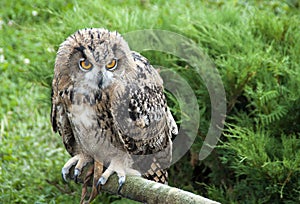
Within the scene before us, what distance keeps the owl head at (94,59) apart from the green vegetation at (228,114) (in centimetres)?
111

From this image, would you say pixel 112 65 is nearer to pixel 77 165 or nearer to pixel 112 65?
pixel 112 65

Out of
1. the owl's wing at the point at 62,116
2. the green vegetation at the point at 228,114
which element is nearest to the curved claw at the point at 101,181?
the owl's wing at the point at 62,116

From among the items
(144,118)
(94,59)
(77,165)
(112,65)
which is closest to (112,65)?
(112,65)

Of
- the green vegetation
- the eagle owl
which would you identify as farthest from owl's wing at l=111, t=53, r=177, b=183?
the green vegetation

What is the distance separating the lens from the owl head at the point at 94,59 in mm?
2965

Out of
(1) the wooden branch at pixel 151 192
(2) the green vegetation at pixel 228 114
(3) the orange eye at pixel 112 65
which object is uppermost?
(3) the orange eye at pixel 112 65

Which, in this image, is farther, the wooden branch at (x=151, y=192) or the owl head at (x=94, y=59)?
the owl head at (x=94, y=59)

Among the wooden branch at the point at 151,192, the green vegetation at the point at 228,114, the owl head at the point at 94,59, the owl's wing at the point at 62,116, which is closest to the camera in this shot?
the wooden branch at the point at 151,192

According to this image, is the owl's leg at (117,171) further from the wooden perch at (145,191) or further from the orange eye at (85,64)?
the orange eye at (85,64)

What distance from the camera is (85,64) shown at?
303cm

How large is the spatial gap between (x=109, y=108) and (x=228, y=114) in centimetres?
155

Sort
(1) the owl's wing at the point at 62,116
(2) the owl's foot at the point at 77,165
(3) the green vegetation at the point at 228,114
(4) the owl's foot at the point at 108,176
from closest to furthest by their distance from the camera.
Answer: (4) the owl's foot at the point at 108,176 < (1) the owl's wing at the point at 62,116 < (2) the owl's foot at the point at 77,165 < (3) the green vegetation at the point at 228,114

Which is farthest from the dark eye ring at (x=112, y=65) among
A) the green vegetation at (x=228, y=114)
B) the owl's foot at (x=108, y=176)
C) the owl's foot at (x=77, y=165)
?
the green vegetation at (x=228, y=114)

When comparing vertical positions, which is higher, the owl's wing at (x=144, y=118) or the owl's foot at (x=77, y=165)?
the owl's wing at (x=144, y=118)
